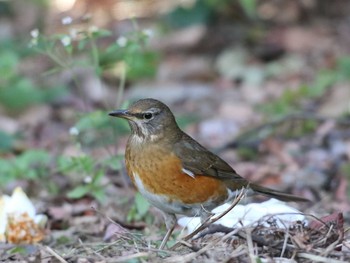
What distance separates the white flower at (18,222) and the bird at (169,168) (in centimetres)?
79

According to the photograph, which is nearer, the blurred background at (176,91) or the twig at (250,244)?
the twig at (250,244)

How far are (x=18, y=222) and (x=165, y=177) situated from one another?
1120mm

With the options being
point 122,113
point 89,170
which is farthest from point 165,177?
point 89,170

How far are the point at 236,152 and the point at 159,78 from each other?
9.74ft

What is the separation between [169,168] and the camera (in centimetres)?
609

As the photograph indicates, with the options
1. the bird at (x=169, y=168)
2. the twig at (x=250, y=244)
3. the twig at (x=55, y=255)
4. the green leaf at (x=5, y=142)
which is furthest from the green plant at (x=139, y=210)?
the green leaf at (x=5, y=142)

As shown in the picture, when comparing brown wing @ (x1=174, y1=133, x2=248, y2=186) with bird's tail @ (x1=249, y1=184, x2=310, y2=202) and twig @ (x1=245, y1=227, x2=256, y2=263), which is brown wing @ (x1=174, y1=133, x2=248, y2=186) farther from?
twig @ (x1=245, y1=227, x2=256, y2=263)

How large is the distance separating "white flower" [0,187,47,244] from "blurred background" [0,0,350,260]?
49cm

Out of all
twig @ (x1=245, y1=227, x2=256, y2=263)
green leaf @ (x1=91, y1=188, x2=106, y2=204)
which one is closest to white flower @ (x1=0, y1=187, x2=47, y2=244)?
green leaf @ (x1=91, y1=188, x2=106, y2=204)

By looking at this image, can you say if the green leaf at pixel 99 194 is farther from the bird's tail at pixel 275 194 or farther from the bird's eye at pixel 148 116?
the bird's tail at pixel 275 194

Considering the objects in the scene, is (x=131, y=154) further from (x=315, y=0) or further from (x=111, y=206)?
(x=315, y=0)

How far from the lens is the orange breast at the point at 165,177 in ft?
19.7

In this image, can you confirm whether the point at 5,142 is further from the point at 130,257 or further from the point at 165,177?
the point at 130,257

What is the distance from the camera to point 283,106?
9969mm
